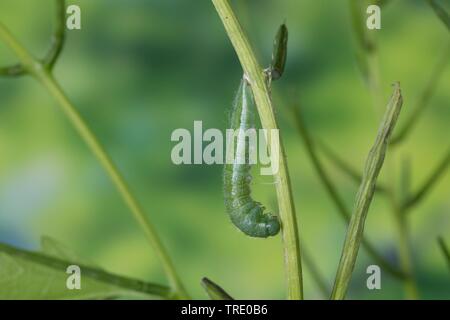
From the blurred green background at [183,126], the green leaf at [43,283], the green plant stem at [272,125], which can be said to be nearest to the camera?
the green plant stem at [272,125]

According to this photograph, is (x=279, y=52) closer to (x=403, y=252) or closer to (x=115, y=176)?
(x=115, y=176)

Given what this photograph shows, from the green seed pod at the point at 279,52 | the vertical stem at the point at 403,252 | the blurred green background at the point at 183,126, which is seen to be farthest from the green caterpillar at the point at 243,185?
the blurred green background at the point at 183,126

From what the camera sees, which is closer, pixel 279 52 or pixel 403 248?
pixel 279 52

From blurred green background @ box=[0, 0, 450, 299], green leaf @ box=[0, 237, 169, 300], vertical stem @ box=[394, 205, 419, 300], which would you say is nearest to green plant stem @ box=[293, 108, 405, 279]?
vertical stem @ box=[394, 205, 419, 300]

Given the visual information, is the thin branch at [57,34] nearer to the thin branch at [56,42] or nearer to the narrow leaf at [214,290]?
the thin branch at [56,42]

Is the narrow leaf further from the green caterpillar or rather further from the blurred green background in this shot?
the blurred green background

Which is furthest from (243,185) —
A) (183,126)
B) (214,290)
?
(183,126)

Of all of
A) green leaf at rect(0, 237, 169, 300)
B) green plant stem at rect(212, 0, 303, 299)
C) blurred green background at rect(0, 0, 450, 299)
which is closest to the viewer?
green plant stem at rect(212, 0, 303, 299)
